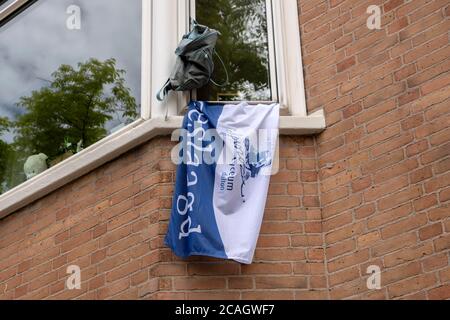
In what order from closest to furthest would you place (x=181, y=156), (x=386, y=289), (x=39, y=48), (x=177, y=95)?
(x=386, y=289) → (x=181, y=156) → (x=177, y=95) → (x=39, y=48)

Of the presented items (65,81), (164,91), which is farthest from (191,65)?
(65,81)

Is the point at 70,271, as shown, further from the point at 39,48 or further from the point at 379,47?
the point at 379,47

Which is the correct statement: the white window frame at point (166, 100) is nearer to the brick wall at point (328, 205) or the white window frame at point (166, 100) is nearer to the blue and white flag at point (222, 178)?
the brick wall at point (328, 205)

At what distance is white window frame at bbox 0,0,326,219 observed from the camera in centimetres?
604

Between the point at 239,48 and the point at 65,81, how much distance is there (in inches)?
54.6

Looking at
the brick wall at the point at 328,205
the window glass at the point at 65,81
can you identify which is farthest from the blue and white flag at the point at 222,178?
the window glass at the point at 65,81

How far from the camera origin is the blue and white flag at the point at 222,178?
216 inches

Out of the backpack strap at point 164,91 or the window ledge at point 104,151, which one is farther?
the backpack strap at point 164,91

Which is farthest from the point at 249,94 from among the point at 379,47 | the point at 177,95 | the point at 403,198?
the point at 403,198

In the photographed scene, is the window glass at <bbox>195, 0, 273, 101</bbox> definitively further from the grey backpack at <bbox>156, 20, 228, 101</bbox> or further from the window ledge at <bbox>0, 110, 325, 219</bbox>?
the window ledge at <bbox>0, 110, 325, 219</bbox>

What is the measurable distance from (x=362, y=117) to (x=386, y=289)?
1.20 metres

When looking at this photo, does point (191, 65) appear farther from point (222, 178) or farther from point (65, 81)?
point (65, 81)

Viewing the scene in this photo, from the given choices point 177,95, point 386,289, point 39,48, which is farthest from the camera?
point 39,48
